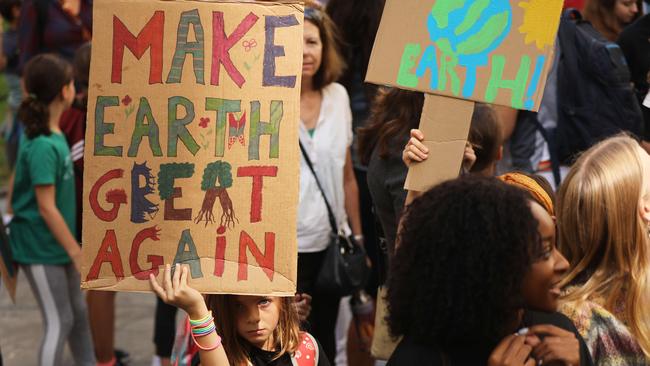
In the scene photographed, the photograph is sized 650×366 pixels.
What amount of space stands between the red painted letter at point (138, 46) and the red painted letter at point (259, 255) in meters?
0.52

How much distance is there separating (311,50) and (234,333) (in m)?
1.94

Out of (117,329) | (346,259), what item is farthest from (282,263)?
(117,329)

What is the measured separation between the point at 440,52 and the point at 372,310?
199cm

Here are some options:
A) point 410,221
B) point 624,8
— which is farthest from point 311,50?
point 410,221

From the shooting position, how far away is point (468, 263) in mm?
2088

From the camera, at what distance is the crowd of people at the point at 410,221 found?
84.5 inches

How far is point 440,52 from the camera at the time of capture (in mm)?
3205

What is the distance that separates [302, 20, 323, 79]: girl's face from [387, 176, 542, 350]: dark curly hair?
8.14 feet

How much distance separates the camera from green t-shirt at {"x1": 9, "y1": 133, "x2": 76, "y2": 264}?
491 cm

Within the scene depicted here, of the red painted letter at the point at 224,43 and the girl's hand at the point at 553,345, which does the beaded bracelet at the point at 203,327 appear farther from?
the girl's hand at the point at 553,345

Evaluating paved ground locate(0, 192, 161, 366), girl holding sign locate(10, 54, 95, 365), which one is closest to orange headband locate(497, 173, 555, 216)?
girl holding sign locate(10, 54, 95, 365)

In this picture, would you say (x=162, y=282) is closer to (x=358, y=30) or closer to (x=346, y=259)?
(x=346, y=259)

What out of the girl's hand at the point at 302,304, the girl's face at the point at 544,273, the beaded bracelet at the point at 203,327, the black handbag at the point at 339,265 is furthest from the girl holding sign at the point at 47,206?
the girl's face at the point at 544,273

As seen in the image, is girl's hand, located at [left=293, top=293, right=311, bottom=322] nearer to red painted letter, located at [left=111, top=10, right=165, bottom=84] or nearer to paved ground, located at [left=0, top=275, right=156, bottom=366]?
red painted letter, located at [left=111, top=10, right=165, bottom=84]
